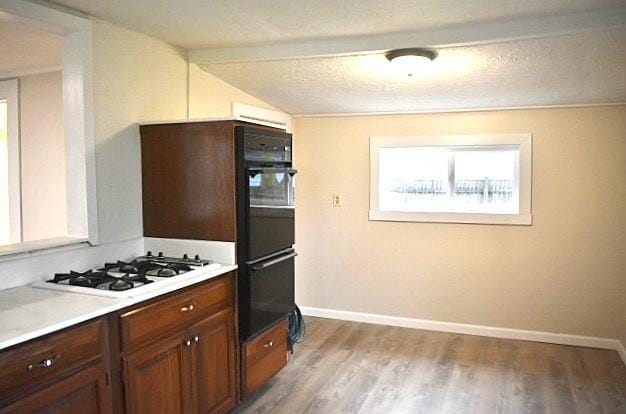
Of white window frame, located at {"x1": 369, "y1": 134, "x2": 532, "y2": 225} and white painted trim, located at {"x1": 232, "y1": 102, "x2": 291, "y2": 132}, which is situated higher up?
white painted trim, located at {"x1": 232, "y1": 102, "x2": 291, "y2": 132}

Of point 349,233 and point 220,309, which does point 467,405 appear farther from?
point 349,233

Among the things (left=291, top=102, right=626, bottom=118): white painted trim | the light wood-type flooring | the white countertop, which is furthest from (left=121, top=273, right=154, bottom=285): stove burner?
(left=291, top=102, right=626, bottom=118): white painted trim

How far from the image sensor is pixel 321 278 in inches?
183

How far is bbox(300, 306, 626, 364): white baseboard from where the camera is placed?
3.83 metres

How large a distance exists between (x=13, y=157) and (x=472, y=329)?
12.6 ft

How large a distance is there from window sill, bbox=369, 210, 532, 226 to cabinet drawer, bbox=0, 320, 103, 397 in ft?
9.54

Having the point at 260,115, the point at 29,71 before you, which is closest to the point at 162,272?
the point at 260,115

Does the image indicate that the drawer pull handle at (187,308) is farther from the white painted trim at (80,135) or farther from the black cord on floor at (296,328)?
the black cord on floor at (296,328)

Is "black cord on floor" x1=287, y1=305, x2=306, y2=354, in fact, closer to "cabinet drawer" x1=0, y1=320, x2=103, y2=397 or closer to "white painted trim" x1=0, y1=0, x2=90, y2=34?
"cabinet drawer" x1=0, y1=320, x2=103, y2=397

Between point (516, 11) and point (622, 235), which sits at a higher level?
point (516, 11)

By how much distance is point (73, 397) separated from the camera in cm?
173

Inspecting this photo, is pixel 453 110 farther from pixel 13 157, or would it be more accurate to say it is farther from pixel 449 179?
pixel 13 157

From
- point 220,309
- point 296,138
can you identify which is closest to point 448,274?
point 296,138

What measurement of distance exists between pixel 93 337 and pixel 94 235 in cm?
87
